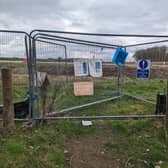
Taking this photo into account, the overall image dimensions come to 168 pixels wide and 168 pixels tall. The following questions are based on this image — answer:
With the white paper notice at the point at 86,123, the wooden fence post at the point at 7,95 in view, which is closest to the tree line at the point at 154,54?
the white paper notice at the point at 86,123

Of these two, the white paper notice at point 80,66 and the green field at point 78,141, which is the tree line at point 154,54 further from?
the green field at point 78,141

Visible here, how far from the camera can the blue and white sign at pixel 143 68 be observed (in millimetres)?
5742

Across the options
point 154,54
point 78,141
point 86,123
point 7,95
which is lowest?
point 78,141

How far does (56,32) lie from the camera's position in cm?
459

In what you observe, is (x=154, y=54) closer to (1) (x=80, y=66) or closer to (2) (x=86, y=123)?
(1) (x=80, y=66)

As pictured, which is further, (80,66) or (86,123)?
(80,66)

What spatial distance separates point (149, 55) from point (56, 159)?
4.11m

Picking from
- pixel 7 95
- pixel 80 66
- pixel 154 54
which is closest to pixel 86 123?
pixel 80 66

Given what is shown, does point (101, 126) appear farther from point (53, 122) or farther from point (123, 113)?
point (123, 113)

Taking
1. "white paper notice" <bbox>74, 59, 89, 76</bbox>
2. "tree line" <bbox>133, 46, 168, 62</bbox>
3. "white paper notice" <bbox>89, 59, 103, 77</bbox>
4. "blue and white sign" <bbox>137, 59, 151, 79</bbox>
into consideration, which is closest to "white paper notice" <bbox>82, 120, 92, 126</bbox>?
"white paper notice" <bbox>74, 59, 89, 76</bbox>

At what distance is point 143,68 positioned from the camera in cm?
579

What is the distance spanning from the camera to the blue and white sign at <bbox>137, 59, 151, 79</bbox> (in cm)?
574

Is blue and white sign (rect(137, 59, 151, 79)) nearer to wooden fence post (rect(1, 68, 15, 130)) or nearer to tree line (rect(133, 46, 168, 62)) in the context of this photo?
tree line (rect(133, 46, 168, 62))

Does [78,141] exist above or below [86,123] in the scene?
below
